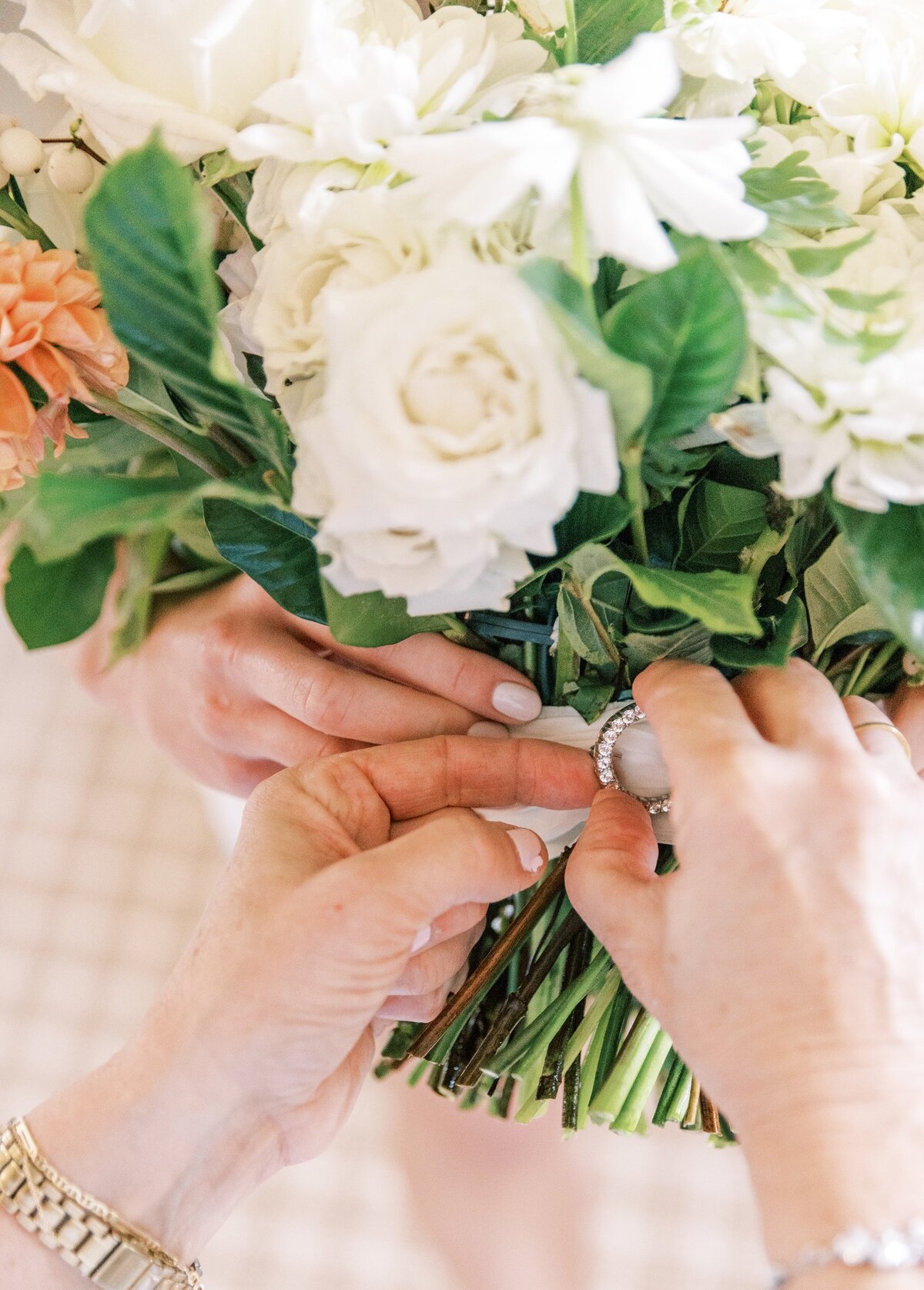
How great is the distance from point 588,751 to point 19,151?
41 cm

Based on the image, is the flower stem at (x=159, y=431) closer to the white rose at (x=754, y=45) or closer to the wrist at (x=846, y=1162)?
the white rose at (x=754, y=45)

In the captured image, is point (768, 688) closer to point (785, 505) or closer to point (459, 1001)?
point (785, 505)

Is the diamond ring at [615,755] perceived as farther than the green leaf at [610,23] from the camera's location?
Yes

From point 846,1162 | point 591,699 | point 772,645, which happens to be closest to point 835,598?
point 772,645

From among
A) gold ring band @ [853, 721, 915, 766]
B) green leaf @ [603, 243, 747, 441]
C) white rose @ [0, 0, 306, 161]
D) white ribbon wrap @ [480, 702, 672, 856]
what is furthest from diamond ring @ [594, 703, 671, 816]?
white rose @ [0, 0, 306, 161]

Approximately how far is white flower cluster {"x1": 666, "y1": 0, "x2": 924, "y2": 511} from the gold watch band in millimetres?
533

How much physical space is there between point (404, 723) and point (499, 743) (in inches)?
3.2

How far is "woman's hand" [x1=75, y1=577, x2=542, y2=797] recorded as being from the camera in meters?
0.66

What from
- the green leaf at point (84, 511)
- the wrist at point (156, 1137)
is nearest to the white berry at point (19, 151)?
the green leaf at point (84, 511)

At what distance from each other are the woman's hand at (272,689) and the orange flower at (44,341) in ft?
0.49

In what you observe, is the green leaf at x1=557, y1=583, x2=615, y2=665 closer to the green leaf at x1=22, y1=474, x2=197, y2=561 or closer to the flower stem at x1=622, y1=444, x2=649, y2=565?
Result: the flower stem at x1=622, y1=444, x2=649, y2=565

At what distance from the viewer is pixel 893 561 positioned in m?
0.42

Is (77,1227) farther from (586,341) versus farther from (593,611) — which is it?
(586,341)

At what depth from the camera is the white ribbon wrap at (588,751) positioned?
0.58m
